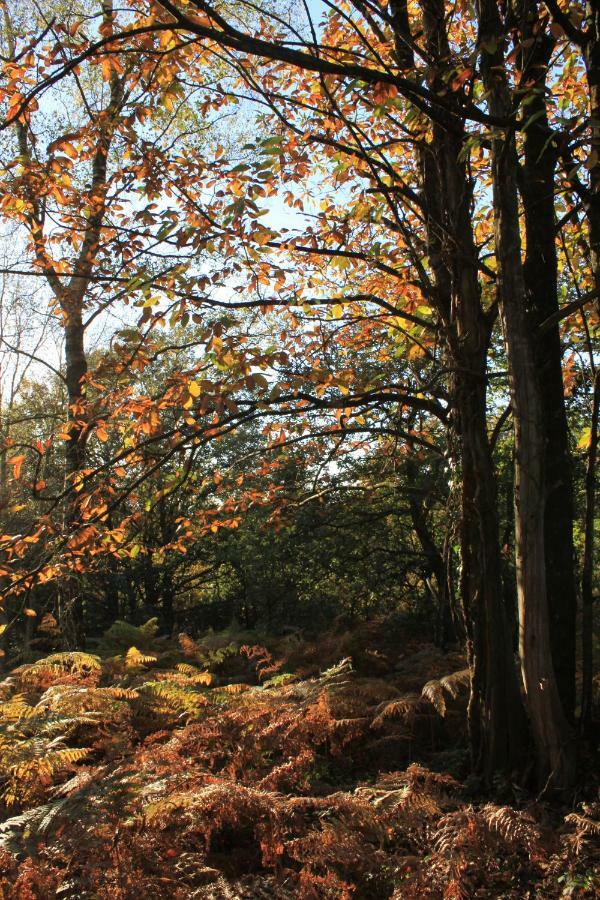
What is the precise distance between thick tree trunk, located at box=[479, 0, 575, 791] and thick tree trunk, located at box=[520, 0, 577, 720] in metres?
0.39

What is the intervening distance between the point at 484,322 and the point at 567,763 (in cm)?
263

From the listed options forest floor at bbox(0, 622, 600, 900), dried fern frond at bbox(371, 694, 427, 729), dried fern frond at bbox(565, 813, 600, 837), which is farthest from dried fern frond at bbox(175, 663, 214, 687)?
dried fern frond at bbox(565, 813, 600, 837)

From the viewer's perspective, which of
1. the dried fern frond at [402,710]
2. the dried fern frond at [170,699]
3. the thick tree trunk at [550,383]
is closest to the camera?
the thick tree trunk at [550,383]

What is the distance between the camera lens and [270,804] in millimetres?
3695

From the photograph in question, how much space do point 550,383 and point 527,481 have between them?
1.07m

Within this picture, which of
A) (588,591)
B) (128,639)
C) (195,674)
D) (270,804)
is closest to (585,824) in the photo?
(588,591)

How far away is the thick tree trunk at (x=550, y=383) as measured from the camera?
14.0ft

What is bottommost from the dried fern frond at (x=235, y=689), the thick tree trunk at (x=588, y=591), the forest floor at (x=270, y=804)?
the forest floor at (x=270, y=804)

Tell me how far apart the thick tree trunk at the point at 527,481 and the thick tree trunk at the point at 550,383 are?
0.39m

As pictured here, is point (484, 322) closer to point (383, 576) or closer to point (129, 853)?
point (129, 853)

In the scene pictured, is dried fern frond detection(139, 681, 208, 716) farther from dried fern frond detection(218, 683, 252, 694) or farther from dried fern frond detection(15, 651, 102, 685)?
dried fern frond detection(15, 651, 102, 685)

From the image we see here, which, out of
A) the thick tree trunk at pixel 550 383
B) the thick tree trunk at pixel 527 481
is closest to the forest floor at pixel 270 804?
the thick tree trunk at pixel 527 481

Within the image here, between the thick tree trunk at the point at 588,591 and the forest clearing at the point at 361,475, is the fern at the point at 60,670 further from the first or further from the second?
the thick tree trunk at the point at 588,591

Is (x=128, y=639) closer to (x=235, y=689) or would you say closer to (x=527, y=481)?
(x=235, y=689)
